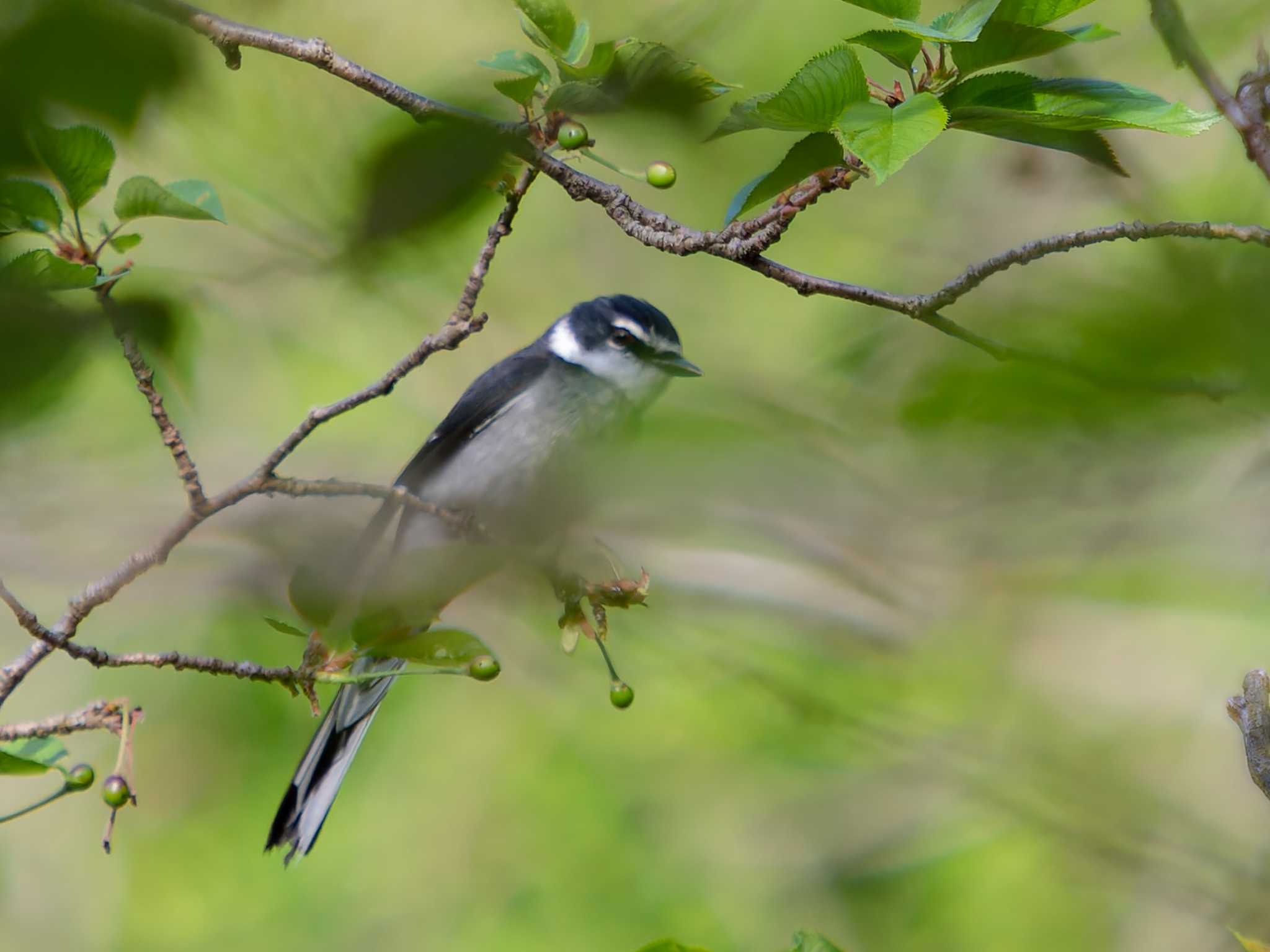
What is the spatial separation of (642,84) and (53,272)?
0.58m

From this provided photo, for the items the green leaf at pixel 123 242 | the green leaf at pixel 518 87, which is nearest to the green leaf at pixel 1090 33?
the green leaf at pixel 518 87

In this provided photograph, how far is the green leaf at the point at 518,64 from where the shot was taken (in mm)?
1309

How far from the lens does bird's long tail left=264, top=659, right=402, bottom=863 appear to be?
264cm

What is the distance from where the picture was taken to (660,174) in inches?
56.6

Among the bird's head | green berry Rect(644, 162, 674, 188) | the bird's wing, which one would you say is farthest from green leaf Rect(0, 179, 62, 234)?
the bird's wing

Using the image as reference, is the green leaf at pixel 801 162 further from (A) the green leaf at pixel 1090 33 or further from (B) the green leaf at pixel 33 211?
(B) the green leaf at pixel 33 211

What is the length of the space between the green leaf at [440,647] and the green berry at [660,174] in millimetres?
642

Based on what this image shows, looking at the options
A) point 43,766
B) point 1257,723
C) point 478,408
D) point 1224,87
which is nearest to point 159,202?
point 43,766

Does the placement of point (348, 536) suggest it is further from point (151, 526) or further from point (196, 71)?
point (151, 526)

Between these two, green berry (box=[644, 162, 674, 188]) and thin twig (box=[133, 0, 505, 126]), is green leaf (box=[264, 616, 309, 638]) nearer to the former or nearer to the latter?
thin twig (box=[133, 0, 505, 126])

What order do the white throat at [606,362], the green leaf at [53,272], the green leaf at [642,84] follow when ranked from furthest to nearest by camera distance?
the white throat at [606,362], the green leaf at [53,272], the green leaf at [642,84]

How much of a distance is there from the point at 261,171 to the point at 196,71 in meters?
0.49

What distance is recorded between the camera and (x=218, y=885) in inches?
196

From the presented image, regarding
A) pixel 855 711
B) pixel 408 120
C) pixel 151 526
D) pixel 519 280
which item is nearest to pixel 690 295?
pixel 519 280
